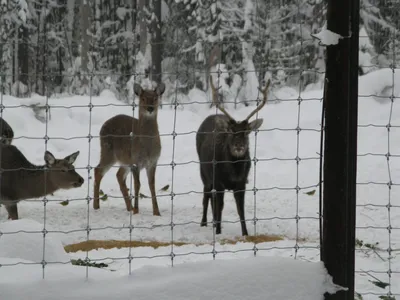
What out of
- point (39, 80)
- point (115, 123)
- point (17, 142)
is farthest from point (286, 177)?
point (39, 80)

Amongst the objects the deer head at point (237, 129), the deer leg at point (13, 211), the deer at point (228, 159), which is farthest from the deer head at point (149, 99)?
the deer leg at point (13, 211)

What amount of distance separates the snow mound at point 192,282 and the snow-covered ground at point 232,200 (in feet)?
0.59

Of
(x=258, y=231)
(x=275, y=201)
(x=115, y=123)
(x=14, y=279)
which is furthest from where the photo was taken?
(x=115, y=123)

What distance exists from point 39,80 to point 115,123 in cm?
1772

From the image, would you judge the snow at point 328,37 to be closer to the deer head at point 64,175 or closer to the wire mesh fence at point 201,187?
the wire mesh fence at point 201,187

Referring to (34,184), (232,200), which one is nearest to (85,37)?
(232,200)

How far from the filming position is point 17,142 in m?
12.7

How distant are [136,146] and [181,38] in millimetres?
19847

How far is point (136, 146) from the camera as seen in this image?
9.55 m

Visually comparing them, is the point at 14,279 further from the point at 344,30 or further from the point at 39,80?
the point at 39,80

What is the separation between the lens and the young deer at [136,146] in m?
9.16

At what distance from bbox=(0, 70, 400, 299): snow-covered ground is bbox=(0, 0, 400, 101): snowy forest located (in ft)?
16.7

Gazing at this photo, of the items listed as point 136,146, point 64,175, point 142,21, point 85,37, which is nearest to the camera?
point 64,175

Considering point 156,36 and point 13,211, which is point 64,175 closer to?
point 13,211
